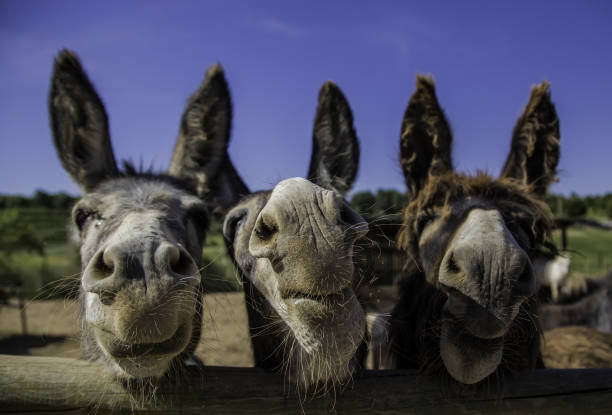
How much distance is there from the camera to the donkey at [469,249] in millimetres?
1965

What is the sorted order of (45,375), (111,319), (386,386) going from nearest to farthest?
(111,319) → (45,375) → (386,386)

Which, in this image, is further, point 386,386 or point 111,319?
point 386,386

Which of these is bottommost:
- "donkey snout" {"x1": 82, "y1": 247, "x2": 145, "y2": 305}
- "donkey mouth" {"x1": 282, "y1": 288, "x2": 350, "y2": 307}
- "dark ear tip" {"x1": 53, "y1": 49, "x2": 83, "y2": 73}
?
"donkey mouth" {"x1": 282, "y1": 288, "x2": 350, "y2": 307}

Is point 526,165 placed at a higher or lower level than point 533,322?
higher

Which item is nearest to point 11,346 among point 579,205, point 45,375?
point 45,375

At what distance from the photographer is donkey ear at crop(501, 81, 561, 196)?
2.96 m

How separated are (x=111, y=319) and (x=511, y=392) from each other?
205 cm

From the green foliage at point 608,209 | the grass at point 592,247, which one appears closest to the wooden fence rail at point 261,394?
the grass at point 592,247

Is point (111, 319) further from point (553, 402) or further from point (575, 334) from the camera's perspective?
point (575, 334)

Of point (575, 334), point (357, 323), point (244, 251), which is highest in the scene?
point (244, 251)

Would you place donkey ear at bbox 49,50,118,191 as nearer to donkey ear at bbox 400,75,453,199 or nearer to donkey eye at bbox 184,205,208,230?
donkey eye at bbox 184,205,208,230

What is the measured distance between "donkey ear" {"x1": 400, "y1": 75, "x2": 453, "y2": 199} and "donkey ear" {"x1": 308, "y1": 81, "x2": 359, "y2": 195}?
0.45 metres

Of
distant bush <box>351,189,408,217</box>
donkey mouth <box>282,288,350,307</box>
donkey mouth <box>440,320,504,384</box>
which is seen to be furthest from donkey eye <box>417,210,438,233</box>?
donkey mouth <box>282,288,350,307</box>

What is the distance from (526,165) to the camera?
312 centimetres
